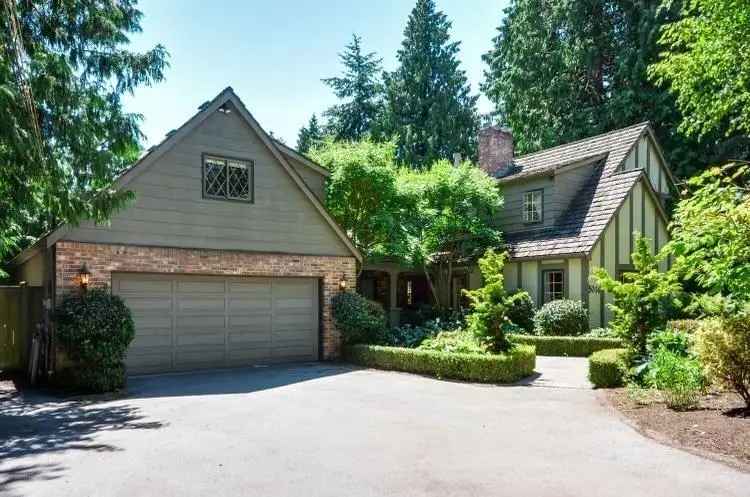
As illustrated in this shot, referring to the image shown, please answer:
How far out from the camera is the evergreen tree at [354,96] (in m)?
42.8

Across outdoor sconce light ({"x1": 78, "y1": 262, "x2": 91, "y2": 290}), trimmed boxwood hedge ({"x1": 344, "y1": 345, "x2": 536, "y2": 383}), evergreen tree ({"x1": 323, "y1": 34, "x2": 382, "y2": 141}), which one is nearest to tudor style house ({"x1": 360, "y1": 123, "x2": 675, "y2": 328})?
trimmed boxwood hedge ({"x1": 344, "y1": 345, "x2": 536, "y2": 383})

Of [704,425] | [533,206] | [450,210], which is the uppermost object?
[533,206]

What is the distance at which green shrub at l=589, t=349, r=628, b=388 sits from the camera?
10969 millimetres

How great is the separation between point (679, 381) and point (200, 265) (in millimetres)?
10080

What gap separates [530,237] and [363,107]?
2493 cm

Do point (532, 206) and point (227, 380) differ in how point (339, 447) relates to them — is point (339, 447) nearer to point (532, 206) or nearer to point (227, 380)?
point (227, 380)

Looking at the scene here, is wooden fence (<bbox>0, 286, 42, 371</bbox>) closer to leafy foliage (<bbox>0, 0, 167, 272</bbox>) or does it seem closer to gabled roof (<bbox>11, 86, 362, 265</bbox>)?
gabled roof (<bbox>11, 86, 362, 265</bbox>)

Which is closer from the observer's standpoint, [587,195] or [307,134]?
[587,195]

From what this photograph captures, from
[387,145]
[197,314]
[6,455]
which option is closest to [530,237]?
[387,145]

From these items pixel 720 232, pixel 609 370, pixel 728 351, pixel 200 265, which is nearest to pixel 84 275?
pixel 200 265

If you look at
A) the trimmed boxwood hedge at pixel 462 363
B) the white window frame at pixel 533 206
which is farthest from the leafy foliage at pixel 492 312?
the white window frame at pixel 533 206

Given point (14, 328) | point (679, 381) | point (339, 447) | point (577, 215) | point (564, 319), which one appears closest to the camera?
point (339, 447)

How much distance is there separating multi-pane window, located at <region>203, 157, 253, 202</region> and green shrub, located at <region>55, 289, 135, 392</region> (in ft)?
12.6

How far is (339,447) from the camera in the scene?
7.15 metres
